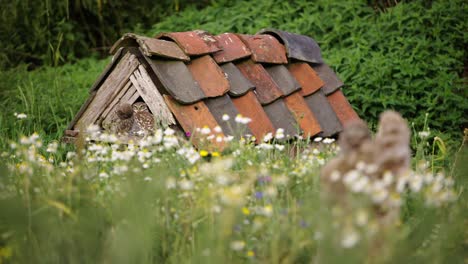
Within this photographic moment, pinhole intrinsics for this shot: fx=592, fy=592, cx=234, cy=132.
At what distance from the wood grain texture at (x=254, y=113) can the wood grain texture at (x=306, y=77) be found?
1.91 ft

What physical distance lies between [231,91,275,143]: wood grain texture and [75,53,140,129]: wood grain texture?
0.70 metres

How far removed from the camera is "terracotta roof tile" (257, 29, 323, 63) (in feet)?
14.8

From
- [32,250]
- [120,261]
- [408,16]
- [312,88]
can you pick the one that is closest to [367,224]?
[120,261]

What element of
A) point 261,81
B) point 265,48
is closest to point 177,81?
point 261,81

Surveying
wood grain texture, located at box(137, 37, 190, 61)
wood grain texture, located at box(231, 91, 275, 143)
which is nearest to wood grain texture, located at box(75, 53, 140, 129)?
wood grain texture, located at box(137, 37, 190, 61)

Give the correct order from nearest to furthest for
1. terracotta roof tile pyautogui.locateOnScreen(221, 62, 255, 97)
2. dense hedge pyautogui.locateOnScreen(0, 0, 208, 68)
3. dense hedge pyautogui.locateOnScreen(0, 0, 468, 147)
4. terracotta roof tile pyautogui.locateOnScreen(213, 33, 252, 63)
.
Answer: terracotta roof tile pyautogui.locateOnScreen(221, 62, 255, 97) → terracotta roof tile pyautogui.locateOnScreen(213, 33, 252, 63) → dense hedge pyautogui.locateOnScreen(0, 0, 468, 147) → dense hedge pyautogui.locateOnScreen(0, 0, 208, 68)

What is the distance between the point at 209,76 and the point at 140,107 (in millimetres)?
486

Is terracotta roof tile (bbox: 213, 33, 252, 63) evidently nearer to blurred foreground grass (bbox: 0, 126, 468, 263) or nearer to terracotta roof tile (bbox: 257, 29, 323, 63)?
terracotta roof tile (bbox: 257, 29, 323, 63)

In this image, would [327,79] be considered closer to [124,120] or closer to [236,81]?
[236,81]

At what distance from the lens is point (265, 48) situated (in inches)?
170

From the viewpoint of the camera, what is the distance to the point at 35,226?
2.15 m

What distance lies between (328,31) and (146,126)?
4.48 metres

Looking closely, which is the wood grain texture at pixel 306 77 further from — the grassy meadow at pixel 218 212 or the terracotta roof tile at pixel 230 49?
the grassy meadow at pixel 218 212

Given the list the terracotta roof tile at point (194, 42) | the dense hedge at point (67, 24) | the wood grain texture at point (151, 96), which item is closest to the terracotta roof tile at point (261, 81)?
the terracotta roof tile at point (194, 42)
